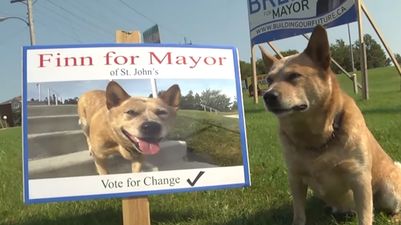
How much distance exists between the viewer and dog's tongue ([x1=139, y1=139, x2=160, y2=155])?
4.30 meters

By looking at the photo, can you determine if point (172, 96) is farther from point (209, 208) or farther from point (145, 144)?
point (209, 208)

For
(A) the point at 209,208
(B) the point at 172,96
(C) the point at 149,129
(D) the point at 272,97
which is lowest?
(A) the point at 209,208

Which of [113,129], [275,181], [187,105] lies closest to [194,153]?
[187,105]

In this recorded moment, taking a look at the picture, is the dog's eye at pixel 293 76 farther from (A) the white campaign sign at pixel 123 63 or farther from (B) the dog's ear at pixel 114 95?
(B) the dog's ear at pixel 114 95

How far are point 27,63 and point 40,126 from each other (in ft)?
1.69

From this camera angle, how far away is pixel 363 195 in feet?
12.9

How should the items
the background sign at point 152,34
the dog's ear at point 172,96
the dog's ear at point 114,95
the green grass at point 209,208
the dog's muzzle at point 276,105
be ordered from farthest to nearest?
the background sign at point 152,34
the green grass at point 209,208
the dog's ear at point 172,96
the dog's ear at point 114,95
the dog's muzzle at point 276,105

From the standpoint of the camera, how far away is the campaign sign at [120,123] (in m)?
4.19

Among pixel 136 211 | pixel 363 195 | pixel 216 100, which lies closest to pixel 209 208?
pixel 136 211

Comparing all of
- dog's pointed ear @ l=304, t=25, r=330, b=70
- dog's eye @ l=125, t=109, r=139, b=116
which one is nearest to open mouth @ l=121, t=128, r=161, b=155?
dog's eye @ l=125, t=109, r=139, b=116

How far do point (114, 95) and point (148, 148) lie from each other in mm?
518

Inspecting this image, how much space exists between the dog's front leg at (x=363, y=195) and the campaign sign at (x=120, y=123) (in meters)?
0.99

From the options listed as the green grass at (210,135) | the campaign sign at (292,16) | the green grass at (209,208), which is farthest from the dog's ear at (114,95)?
the campaign sign at (292,16)

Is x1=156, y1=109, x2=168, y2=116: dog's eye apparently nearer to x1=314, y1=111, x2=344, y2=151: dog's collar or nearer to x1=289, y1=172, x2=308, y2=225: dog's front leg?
x1=289, y1=172, x2=308, y2=225: dog's front leg
